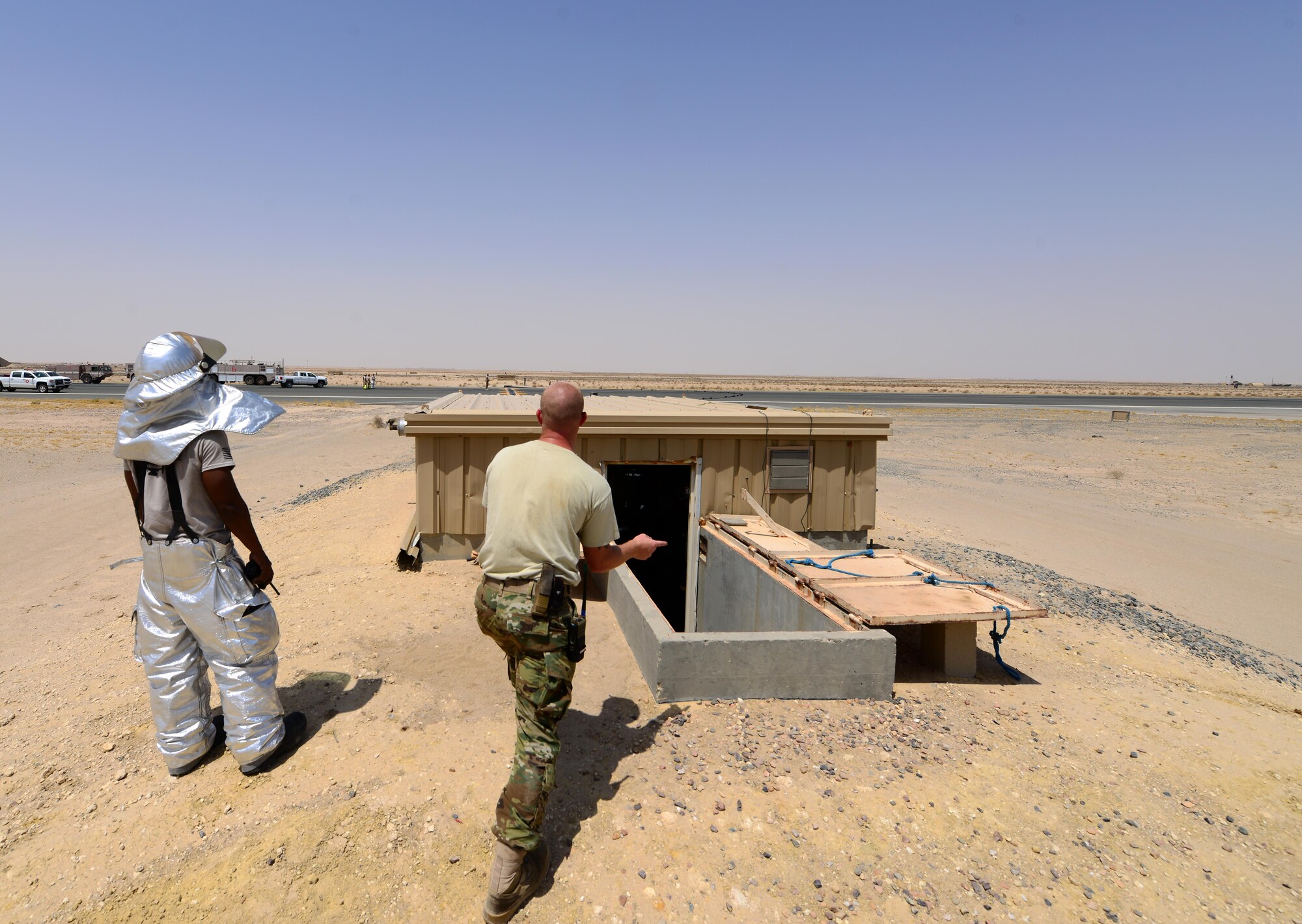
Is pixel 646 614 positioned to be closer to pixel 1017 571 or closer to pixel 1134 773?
pixel 1134 773

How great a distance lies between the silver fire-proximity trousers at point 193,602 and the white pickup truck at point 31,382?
184ft

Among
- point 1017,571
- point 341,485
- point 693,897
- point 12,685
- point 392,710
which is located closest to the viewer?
point 693,897

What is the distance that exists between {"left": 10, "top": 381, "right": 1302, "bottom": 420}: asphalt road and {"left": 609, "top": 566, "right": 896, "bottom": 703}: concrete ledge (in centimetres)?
3380

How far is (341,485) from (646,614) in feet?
39.6

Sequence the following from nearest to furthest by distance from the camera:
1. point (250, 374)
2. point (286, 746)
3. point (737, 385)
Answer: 1. point (286, 746)
2. point (250, 374)
3. point (737, 385)

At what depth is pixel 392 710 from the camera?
182 inches

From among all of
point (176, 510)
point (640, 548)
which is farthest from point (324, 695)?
point (640, 548)

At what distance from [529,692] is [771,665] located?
2242mm

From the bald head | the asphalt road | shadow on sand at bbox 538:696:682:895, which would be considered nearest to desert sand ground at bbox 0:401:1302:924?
shadow on sand at bbox 538:696:682:895

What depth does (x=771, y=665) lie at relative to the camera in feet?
16.0

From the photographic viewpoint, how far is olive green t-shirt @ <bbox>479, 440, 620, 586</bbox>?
3102mm

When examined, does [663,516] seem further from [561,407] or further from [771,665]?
[561,407]

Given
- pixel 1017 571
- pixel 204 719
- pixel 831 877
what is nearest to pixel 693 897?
pixel 831 877

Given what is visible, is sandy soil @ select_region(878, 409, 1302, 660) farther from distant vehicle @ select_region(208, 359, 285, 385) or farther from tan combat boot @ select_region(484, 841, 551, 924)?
distant vehicle @ select_region(208, 359, 285, 385)
